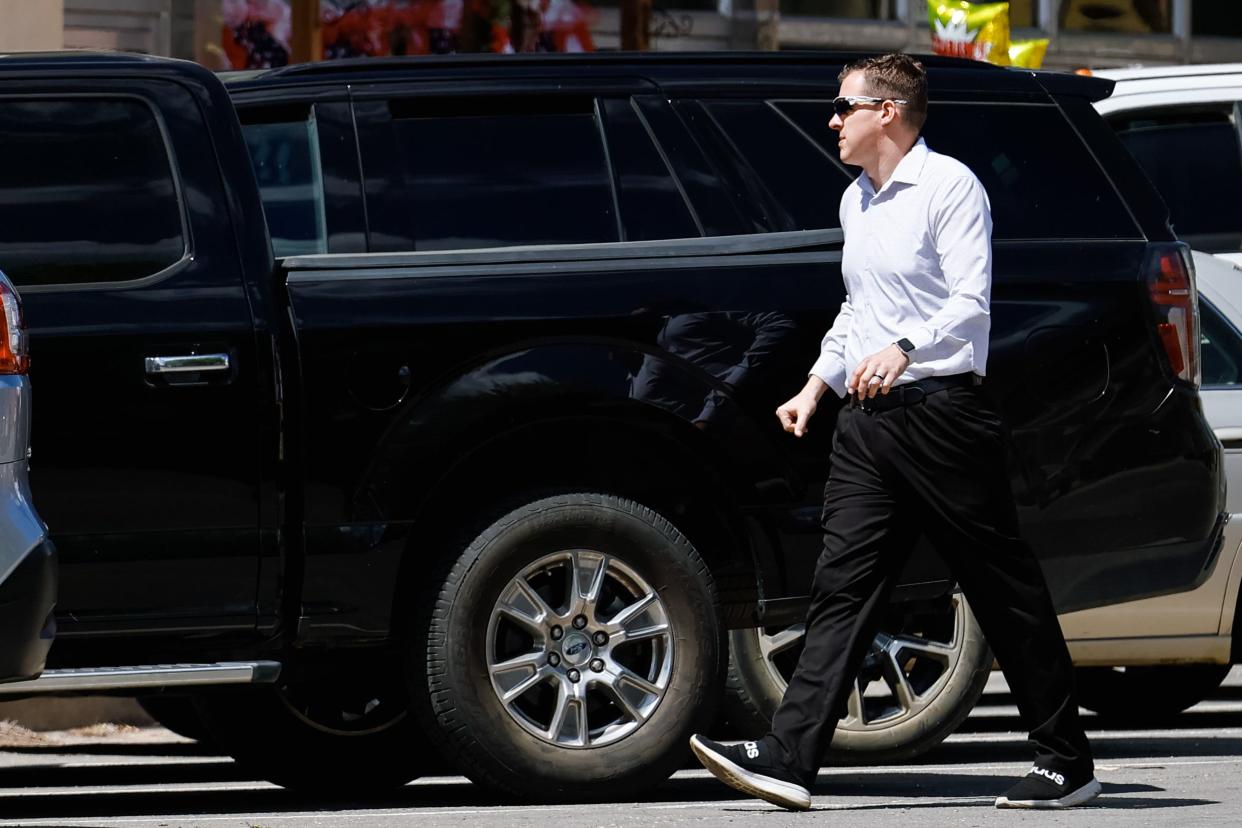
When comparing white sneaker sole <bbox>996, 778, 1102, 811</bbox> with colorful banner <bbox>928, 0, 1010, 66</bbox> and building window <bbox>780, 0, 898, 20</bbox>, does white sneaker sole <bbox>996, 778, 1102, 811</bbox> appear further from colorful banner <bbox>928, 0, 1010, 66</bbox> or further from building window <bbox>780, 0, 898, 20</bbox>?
building window <bbox>780, 0, 898, 20</bbox>

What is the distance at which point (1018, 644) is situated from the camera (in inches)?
237

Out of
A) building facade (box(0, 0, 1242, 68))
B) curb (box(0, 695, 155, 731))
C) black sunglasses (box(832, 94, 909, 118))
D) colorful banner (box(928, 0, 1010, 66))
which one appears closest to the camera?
black sunglasses (box(832, 94, 909, 118))

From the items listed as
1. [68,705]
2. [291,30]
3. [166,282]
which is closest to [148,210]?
[166,282]

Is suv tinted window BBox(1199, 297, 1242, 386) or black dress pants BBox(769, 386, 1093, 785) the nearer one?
black dress pants BBox(769, 386, 1093, 785)

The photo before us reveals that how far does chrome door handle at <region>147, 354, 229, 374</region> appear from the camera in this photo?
6070 millimetres

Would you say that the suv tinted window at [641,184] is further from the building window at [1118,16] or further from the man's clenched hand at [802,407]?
the building window at [1118,16]

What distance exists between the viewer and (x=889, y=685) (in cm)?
732

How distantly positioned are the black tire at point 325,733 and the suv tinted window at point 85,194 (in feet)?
5.25

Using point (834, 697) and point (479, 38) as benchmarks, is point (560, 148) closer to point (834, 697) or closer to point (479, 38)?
point (834, 697)

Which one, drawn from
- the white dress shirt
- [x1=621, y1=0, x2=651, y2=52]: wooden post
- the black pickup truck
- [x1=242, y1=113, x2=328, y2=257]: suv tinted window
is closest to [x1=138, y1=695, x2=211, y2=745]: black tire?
the black pickup truck

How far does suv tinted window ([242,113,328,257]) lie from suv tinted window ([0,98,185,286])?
0.38m

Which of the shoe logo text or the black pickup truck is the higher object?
the black pickup truck

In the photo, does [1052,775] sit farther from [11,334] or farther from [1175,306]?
[11,334]

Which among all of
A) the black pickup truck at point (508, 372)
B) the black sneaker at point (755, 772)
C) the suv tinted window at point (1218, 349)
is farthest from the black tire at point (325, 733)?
the suv tinted window at point (1218, 349)
